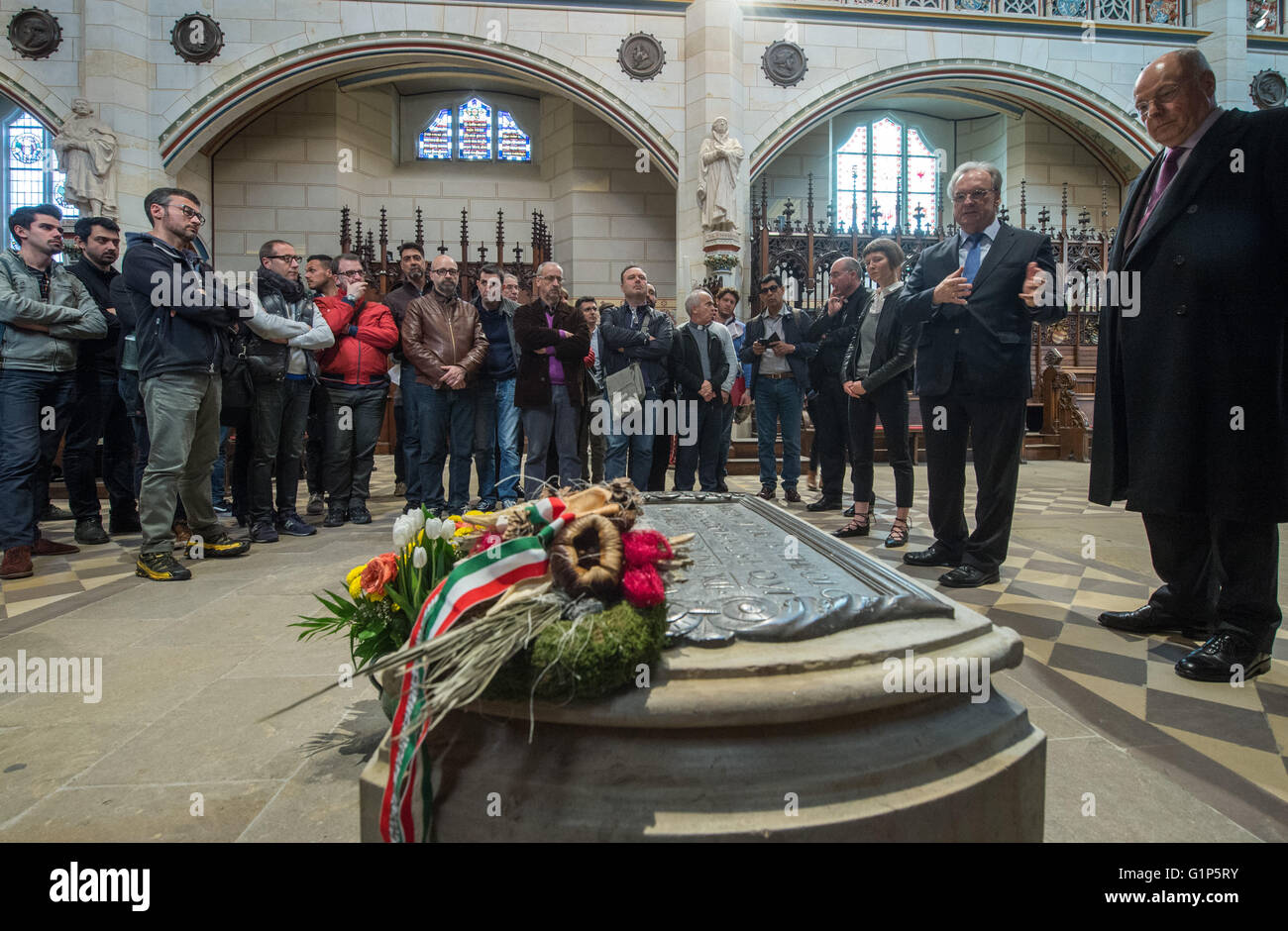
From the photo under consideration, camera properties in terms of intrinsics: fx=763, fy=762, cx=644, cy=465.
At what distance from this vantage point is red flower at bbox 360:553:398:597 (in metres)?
1.61

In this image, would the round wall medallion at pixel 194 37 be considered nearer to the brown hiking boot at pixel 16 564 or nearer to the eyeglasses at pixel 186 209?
the eyeglasses at pixel 186 209

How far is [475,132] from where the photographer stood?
1341 centimetres

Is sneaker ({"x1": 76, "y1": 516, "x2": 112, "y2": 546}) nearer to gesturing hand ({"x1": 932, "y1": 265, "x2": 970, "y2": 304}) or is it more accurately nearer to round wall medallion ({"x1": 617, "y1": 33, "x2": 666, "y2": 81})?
gesturing hand ({"x1": 932, "y1": 265, "x2": 970, "y2": 304})

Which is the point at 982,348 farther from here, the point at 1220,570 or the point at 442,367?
the point at 442,367

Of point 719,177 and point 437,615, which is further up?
point 719,177

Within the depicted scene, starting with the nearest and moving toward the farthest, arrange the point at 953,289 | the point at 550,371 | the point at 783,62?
the point at 953,289
the point at 550,371
the point at 783,62

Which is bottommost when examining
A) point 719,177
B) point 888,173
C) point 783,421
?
point 783,421

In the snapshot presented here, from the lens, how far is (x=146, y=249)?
3406mm

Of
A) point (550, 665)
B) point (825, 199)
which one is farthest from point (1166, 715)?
point (825, 199)

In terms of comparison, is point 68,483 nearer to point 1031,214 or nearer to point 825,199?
point 825,199

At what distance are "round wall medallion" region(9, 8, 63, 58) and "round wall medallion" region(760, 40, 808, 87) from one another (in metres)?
9.14

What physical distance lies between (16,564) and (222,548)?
0.84m

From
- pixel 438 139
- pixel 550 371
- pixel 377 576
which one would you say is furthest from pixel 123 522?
pixel 438 139

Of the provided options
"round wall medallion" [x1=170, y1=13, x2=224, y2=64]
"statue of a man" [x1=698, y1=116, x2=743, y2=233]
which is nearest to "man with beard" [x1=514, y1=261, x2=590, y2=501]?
"statue of a man" [x1=698, y1=116, x2=743, y2=233]
